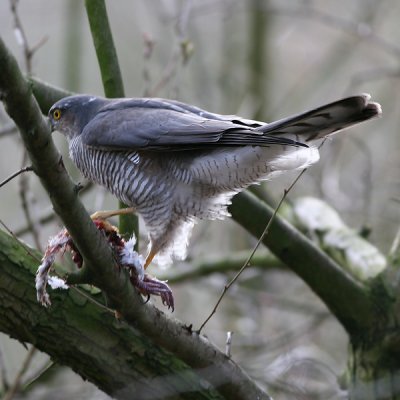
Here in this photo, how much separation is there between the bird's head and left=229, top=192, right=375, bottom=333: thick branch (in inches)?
36.8

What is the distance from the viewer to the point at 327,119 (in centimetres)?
323

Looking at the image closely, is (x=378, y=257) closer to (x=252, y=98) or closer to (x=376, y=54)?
(x=252, y=98)

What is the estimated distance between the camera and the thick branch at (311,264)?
159 inches

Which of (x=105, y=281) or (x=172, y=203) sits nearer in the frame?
(x=105, y=281)

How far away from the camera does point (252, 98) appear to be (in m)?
7.96

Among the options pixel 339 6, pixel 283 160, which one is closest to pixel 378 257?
pixel 283 160

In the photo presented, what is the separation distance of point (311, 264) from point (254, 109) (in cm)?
345

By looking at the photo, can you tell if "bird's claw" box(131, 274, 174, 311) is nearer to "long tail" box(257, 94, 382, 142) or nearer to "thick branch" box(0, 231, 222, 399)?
"thick branch" box(0, 231, 222, 399)

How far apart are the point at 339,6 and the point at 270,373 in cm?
764

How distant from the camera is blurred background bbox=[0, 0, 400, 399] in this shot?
550 centimetres

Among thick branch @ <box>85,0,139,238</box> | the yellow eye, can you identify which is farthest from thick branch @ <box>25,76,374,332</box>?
thick branch @ <box>85,0,139,238</box>

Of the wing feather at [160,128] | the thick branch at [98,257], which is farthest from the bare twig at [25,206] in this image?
the thick branch at [98,257]

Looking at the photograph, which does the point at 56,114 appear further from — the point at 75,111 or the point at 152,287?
the point at 152,287

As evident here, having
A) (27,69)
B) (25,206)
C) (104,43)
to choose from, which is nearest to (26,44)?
(27,69)
